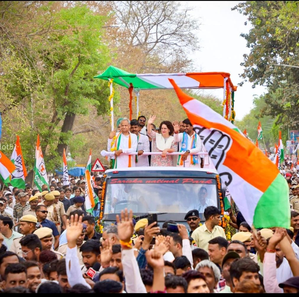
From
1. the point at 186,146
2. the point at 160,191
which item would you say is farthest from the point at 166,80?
the point at 160,191

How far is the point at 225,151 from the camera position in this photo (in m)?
7.01

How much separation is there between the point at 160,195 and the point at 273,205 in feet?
14.9

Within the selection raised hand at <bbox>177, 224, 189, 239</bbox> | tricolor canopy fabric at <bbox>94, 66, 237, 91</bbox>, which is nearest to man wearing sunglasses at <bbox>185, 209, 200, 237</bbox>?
raised hand at <bbox>177, 224, 189, 239</bbox>

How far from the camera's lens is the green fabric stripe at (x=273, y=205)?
652cm

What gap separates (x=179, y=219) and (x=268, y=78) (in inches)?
969

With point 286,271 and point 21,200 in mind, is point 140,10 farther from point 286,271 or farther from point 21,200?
point 286,271

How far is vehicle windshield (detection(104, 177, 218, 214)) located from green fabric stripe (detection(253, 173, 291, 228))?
4.24 m

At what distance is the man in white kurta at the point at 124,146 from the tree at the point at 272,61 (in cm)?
2035

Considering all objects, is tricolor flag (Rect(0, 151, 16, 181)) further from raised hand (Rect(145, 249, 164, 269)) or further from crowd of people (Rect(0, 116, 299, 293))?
raised hand (Rect(145, 249, 164, 269))

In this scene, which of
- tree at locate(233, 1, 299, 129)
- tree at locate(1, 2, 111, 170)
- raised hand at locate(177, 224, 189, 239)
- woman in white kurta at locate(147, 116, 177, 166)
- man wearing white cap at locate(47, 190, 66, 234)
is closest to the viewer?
raised hand at locate(177, 224, 189, 239)

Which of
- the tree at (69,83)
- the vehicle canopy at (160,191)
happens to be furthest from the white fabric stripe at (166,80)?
the tree at (69,83)

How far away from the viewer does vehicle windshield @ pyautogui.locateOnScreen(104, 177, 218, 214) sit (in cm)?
1094

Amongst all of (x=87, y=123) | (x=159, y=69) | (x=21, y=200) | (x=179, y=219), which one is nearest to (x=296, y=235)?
(x=179, y=219)

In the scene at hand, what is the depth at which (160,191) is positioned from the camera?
1109cm
